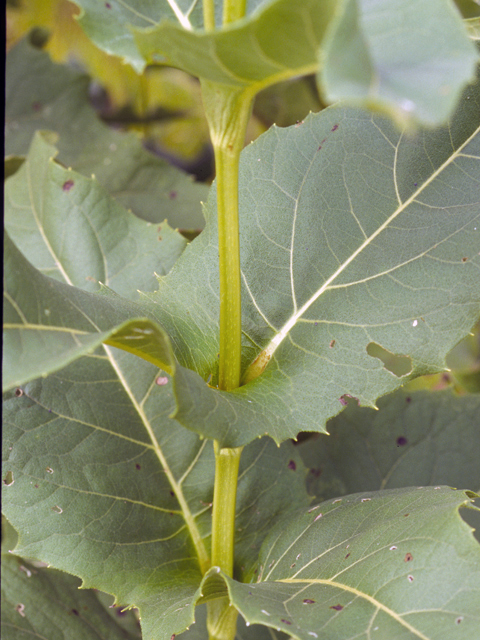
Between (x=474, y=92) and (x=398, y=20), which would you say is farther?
(x=474, y=92)

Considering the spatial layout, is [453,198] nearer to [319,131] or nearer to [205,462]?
[319,131]

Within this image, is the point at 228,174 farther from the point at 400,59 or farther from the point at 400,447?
the point at 400,447

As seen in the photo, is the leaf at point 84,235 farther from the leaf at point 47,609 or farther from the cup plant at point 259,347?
the leaf at point 47,609

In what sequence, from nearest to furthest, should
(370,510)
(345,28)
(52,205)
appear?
1. (345,28)
2. (370,510)
3. (52,205)

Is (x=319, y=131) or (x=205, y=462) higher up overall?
(x=319, y=131)

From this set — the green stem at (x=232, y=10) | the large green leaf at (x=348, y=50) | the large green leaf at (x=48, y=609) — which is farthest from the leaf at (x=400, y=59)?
the large green leaf at (x=48, y=609)

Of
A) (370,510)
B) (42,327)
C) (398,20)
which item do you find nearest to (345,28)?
(398,20)

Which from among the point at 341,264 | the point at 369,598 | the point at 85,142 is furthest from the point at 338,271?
the point at 85,142
